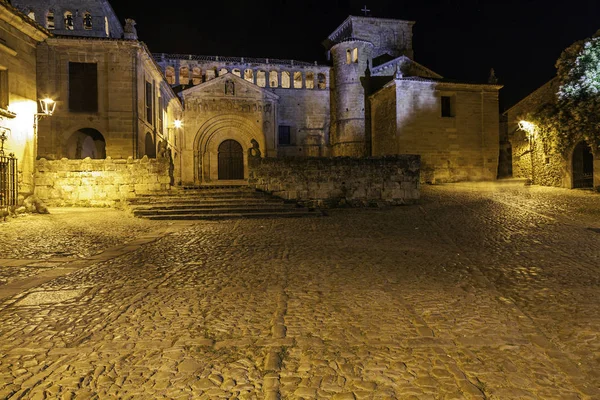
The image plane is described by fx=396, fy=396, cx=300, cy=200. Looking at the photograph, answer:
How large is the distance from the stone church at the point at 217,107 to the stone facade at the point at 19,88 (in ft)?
0.27

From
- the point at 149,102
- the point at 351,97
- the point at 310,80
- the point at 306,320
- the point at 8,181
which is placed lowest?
the point at 306,320

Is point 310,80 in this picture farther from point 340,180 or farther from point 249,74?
point 340,180

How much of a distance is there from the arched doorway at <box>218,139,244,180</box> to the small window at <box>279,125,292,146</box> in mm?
5498

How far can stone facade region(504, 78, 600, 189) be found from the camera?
1727cm

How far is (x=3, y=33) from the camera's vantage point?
1342 centimetres

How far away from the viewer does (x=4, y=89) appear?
534 inches

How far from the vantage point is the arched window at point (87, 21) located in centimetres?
2786

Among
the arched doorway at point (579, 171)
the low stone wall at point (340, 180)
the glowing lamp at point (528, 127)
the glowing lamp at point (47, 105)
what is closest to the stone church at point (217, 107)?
the glowing lamp at point (47, 105)

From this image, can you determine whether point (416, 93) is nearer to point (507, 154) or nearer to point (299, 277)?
point (507, 154)

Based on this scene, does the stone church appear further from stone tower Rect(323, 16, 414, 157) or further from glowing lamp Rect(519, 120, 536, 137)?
glowing lamp Rect(519, 120, 536, 137)

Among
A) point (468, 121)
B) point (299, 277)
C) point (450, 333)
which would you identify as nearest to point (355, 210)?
point (299, 277)

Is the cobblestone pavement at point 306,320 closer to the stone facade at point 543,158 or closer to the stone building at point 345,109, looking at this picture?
the stone facade at point 543,158

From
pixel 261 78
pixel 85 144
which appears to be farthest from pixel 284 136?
pixel 85 144

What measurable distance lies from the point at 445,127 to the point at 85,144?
71.2 feet
